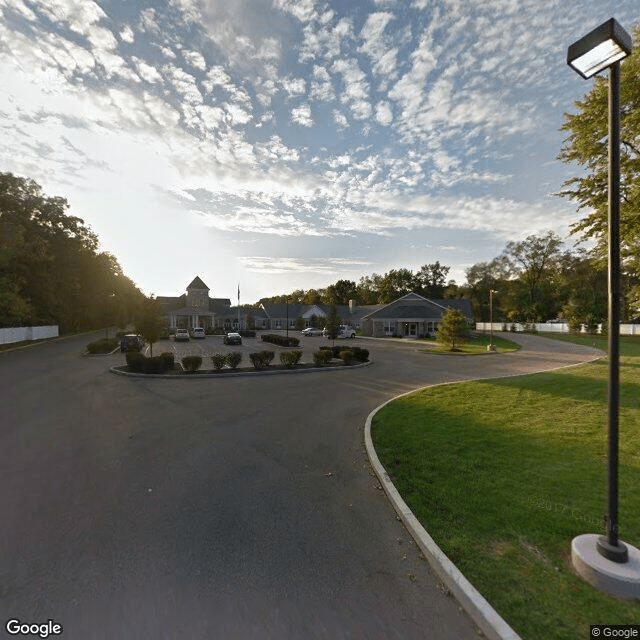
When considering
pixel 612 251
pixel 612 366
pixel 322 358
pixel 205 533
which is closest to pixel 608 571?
pixel 612 366

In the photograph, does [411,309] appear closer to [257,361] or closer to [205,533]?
[257,361]

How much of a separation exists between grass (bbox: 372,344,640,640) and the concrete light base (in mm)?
108

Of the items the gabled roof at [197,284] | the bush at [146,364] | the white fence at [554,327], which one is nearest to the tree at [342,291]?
the gabled roof at [197,284]

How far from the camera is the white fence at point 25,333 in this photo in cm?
3378

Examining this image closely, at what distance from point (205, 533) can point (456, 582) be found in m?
3.24

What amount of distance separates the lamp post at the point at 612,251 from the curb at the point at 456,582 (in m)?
1.67

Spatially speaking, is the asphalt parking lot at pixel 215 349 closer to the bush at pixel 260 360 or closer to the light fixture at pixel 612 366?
the bush at pixel 260 360

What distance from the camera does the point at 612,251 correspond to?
12.5 feet

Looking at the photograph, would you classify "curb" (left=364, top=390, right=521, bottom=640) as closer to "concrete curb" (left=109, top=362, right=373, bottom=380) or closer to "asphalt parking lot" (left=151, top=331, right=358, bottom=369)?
"concrete curb" (left=109, top=362, right=373, bottom=380)

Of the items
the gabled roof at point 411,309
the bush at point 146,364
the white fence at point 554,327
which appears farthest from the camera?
the white fence at point 554,327

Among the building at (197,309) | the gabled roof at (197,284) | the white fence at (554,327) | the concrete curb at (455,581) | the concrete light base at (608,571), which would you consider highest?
the gabled roof at (197,284)

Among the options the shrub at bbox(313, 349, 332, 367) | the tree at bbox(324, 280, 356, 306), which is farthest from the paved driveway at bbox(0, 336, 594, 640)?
the tree at bbox(324, 280, 356, 306)

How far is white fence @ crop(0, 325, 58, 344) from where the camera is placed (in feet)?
111

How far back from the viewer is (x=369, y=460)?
7047 mm
